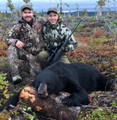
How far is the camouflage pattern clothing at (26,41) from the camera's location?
593cm

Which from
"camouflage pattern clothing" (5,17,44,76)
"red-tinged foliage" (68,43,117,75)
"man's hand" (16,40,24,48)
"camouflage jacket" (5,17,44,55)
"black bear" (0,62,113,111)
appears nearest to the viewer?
"black bear" (0,62,113,111)

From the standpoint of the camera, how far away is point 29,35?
20.5ft

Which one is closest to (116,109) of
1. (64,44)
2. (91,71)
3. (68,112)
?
(68,112)

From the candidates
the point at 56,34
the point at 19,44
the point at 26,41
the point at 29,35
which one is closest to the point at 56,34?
the point at 56,34

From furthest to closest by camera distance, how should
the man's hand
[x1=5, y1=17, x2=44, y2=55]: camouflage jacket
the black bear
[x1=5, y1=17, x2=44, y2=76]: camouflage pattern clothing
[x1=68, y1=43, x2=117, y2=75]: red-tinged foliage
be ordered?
[x1=68, y1=43, x2=117, y2=75]: red-tinged foliage → [x1=5, y1=17, x2=44, y2=55]: camouflage jacket → [x1=5, y1=17, x2=44, y2=76]: camouflage pattern clothing → the man's hand → the black bear

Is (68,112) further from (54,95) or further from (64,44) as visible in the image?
(64,44)

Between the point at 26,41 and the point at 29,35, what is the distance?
0.72 feet

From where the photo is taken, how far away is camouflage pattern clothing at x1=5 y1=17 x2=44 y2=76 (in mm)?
5934

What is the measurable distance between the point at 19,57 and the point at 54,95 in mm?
2894

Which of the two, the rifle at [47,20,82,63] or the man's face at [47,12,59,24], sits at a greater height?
the man's face at [47,12,59,24]

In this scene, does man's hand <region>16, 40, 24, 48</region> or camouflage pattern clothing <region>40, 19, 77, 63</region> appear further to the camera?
camouflage pattern clothing <region>40, 19, 77, 63</region>

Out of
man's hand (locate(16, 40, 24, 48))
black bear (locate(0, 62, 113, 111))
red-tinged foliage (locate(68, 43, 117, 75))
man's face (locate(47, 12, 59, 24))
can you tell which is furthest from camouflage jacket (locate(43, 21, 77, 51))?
black bear (locate(0, 62, 113, 111))

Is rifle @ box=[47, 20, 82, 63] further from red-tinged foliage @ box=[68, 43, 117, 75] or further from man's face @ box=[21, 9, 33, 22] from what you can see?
red-tinged foliage @ box=[68, 43, 117, 75]

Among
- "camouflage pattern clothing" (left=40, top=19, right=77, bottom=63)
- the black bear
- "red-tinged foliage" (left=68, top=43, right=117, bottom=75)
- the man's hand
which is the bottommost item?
"red-tinged foliage" (left=68, top=43, right=117, bottom=75)
